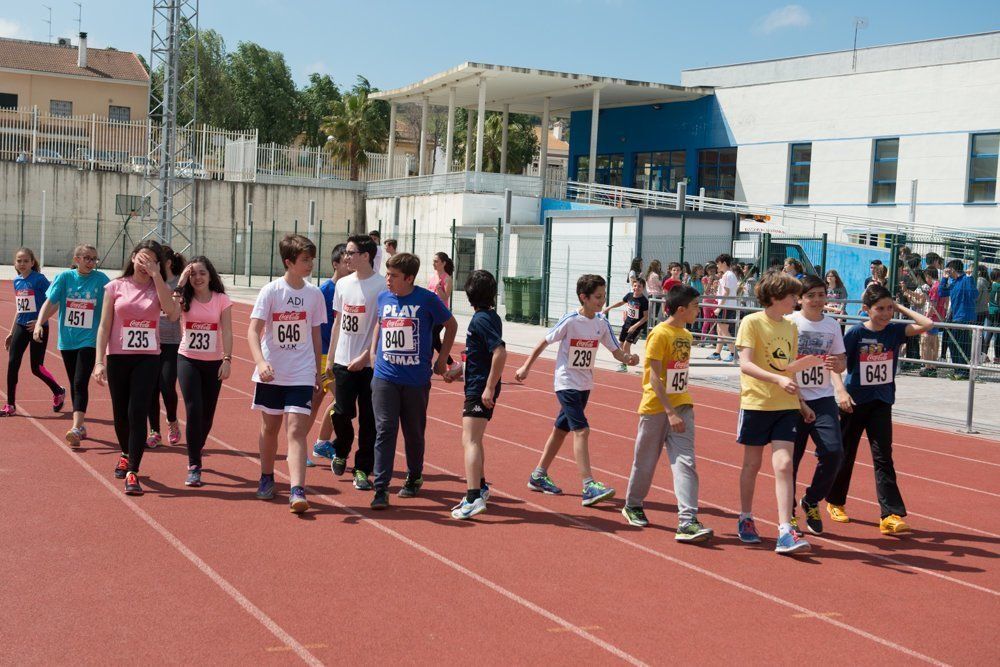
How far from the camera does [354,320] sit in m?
8.41

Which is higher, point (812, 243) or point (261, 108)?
point (261, 108)

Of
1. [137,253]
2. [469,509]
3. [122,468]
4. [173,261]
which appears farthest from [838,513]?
[173,261]

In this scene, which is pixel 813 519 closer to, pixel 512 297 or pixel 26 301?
pixel 26 301

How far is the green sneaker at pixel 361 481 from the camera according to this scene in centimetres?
841

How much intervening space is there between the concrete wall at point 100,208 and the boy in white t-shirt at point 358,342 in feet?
118

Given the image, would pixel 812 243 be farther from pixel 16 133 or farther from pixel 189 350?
pixel 16 133

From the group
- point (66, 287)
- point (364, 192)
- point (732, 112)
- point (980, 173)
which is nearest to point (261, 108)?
point (364, 192)

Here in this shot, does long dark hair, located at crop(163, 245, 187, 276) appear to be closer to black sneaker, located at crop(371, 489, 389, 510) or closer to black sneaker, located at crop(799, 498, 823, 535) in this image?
black sneaker, located at crop(371, 489, 389, 510)

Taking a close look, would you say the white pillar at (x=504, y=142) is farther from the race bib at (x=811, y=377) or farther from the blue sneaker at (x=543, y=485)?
the race bib at (x=811, y=377)

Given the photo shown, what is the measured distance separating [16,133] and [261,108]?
33.7m

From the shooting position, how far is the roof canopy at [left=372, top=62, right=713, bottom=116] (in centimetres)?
3791

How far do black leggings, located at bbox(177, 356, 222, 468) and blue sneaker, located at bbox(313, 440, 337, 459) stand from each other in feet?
4.08

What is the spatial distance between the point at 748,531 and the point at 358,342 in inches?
127

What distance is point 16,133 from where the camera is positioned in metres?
43.4
